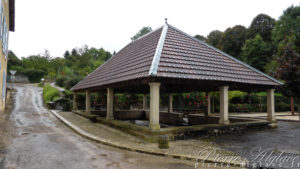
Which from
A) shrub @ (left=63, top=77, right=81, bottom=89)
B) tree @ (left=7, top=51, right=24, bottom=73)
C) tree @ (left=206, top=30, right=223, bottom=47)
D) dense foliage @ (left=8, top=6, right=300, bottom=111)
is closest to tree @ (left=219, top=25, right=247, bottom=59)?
dense foliage @ (left=8, top=6, right=300, bottom=111)

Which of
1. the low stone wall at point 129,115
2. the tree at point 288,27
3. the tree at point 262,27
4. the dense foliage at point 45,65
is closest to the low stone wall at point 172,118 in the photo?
the low stone wall at point 129,115

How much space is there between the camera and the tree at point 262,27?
47.5m

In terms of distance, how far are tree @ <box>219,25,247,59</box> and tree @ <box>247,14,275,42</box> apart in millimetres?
1849

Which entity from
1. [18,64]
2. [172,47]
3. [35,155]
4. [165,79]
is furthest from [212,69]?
[18,64]

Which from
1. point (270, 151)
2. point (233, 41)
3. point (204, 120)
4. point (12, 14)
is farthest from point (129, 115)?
point (233, 41)

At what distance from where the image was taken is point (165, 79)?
8.13 metres

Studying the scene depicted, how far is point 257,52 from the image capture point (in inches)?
1631

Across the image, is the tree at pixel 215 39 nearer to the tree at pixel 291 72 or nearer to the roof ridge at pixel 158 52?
the tree at pixel 291 72

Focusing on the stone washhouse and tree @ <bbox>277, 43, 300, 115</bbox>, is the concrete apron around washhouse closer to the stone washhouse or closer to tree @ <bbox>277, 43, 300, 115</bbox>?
the stone washhouse

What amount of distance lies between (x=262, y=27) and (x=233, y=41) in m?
7.91

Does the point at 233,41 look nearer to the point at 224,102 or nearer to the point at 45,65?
the point at 224,102

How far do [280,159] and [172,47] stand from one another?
21.2 ft

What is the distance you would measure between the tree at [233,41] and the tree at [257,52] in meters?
5.98

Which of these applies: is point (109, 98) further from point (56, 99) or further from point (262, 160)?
point (56, 99)
